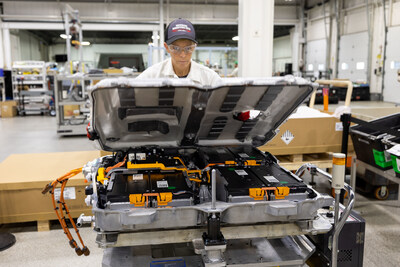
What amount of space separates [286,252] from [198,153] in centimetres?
66

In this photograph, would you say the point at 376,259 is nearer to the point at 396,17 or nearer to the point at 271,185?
the point at 271,185

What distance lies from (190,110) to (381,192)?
323 centimetres

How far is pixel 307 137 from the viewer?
3645 millimetres

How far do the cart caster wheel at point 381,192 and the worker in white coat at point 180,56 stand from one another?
2651 mm

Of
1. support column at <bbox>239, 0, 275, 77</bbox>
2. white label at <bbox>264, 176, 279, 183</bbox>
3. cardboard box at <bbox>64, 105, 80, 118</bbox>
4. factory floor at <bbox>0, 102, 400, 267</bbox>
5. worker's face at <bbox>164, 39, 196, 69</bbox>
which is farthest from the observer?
cardboard box at <bbox>64, 105, 80, 118</bbox>

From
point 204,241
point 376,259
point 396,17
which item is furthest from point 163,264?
point 396,17

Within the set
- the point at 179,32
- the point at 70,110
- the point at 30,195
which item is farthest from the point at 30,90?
the point at 179,32

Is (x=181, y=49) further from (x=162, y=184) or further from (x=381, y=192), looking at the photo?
(x=381, y=192)

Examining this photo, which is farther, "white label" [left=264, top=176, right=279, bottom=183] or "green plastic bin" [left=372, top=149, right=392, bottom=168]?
"green plastic bin" [left=372, top=149, right=392, bottom=168]

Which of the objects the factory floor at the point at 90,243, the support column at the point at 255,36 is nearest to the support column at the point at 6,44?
the support column at the point at 255,36

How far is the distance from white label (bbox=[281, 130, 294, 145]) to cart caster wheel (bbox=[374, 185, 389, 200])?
121cm

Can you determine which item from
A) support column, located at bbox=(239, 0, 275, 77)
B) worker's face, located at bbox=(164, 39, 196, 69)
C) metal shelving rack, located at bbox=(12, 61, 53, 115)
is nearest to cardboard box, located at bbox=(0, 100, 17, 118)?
metal shelving rack, located at bbox=(12, 61, 53, 115)

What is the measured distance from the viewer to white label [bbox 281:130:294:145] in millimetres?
3598

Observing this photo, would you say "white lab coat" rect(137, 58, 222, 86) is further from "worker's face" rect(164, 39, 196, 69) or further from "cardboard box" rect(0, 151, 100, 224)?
"cardboard box" rect(0, 151, 100, 224)
